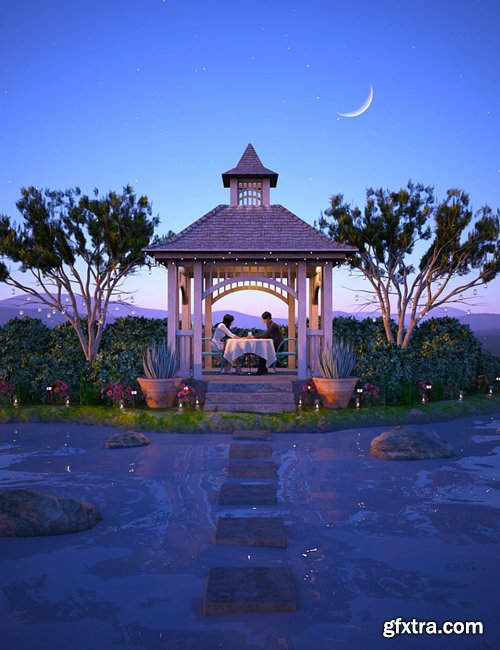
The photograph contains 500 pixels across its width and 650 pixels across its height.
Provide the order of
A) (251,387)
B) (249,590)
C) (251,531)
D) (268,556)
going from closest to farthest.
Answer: (249,590), (268,556), (251,531), (251,387)

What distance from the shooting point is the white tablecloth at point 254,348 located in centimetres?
1230

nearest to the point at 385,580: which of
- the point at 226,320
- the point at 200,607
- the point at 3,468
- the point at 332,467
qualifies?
the point at 200,607

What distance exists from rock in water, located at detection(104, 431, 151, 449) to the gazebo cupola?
7.97 m

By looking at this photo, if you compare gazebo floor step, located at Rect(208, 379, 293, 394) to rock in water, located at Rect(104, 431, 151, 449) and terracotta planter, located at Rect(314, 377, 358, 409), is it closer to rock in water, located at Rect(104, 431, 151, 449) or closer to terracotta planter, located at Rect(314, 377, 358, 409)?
terracotta planter, located at Rect(314, 377, 358, 409)

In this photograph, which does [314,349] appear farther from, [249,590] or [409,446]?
[249,590]

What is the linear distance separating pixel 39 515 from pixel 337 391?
7.20m

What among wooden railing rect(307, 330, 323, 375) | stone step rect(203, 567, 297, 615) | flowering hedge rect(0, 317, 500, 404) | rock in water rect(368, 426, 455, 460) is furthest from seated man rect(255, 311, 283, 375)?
stone step rect(203, 567, 297, 615)

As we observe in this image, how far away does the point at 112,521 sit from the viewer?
4.91m

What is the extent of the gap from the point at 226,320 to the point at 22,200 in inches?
265

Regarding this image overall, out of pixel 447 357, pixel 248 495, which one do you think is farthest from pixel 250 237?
pixel 248 495

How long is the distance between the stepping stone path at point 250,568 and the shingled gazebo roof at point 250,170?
30.1 ft

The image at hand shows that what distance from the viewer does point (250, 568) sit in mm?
3676

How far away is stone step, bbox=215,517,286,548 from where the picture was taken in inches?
170

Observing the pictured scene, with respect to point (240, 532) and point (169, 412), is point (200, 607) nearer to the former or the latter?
point (240, 532)
